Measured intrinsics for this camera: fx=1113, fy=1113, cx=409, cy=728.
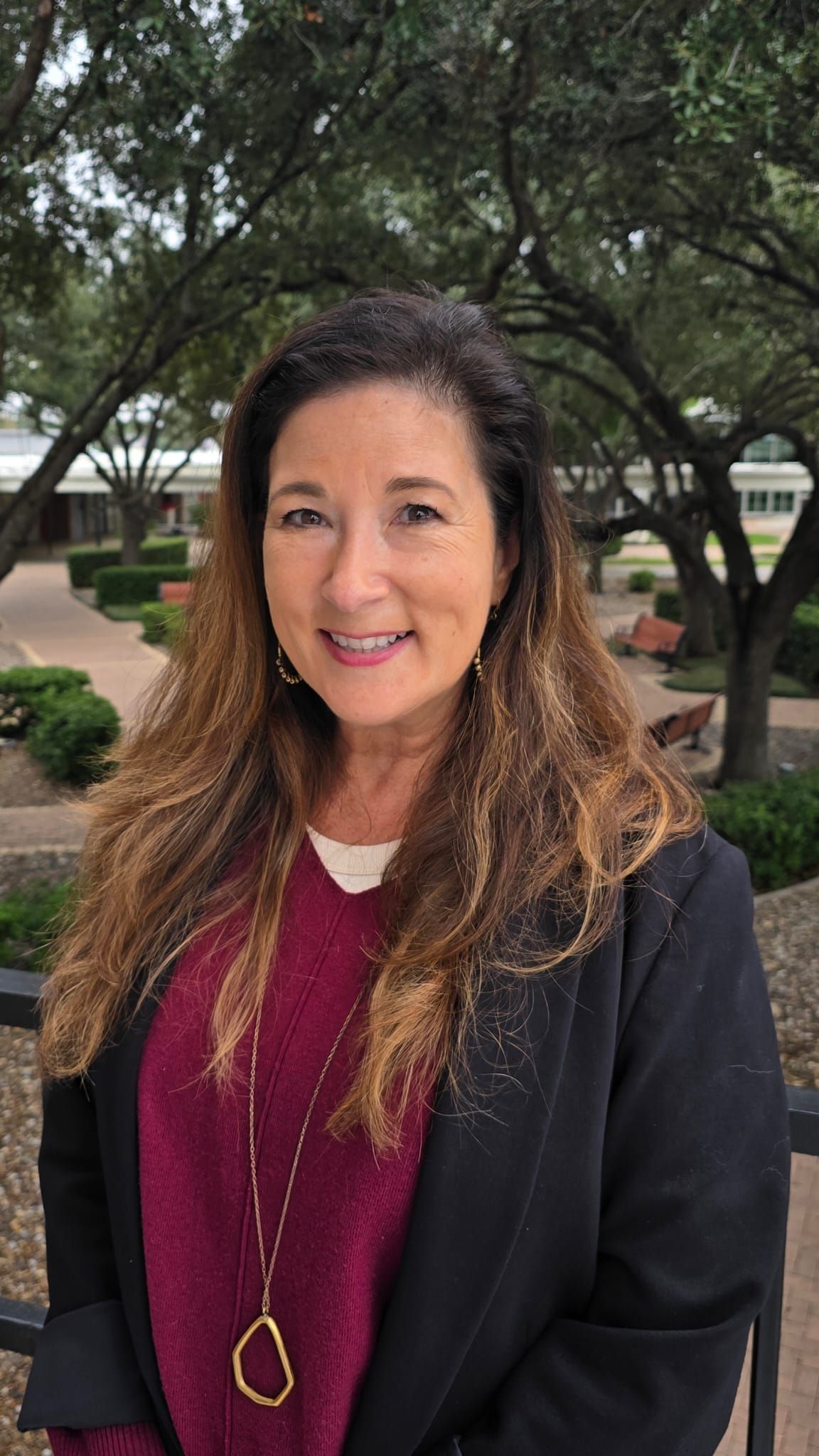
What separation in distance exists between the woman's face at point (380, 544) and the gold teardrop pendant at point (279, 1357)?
2.61 feet

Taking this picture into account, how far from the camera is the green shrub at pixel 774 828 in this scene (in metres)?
7.77

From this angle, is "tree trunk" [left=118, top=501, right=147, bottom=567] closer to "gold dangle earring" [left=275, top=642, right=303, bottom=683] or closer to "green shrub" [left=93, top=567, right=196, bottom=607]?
"green shrub" [left=93, top=567, right=196, bottom=607]

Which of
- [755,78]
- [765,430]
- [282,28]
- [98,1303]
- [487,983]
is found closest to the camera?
[487,983]

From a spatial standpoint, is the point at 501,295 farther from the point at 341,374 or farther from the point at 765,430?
the point at 341,374

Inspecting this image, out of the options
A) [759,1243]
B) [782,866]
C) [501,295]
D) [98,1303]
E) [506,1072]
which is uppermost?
[501,295]

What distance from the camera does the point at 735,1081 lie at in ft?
4.21

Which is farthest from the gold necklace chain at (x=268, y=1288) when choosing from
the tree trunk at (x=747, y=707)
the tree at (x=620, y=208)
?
the tree trunk at (x=747, y=707)

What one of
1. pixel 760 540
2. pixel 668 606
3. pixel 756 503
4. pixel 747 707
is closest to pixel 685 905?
pixel 747 707

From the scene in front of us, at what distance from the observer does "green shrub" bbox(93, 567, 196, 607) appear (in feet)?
80.5

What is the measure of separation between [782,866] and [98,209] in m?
6.79

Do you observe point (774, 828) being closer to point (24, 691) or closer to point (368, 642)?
point (368, 642)

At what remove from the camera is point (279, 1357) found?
1.44m

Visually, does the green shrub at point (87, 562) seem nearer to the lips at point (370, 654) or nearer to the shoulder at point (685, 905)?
the lips at point (370, 654)

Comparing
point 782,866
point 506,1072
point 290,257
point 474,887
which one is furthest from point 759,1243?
point 290,257
